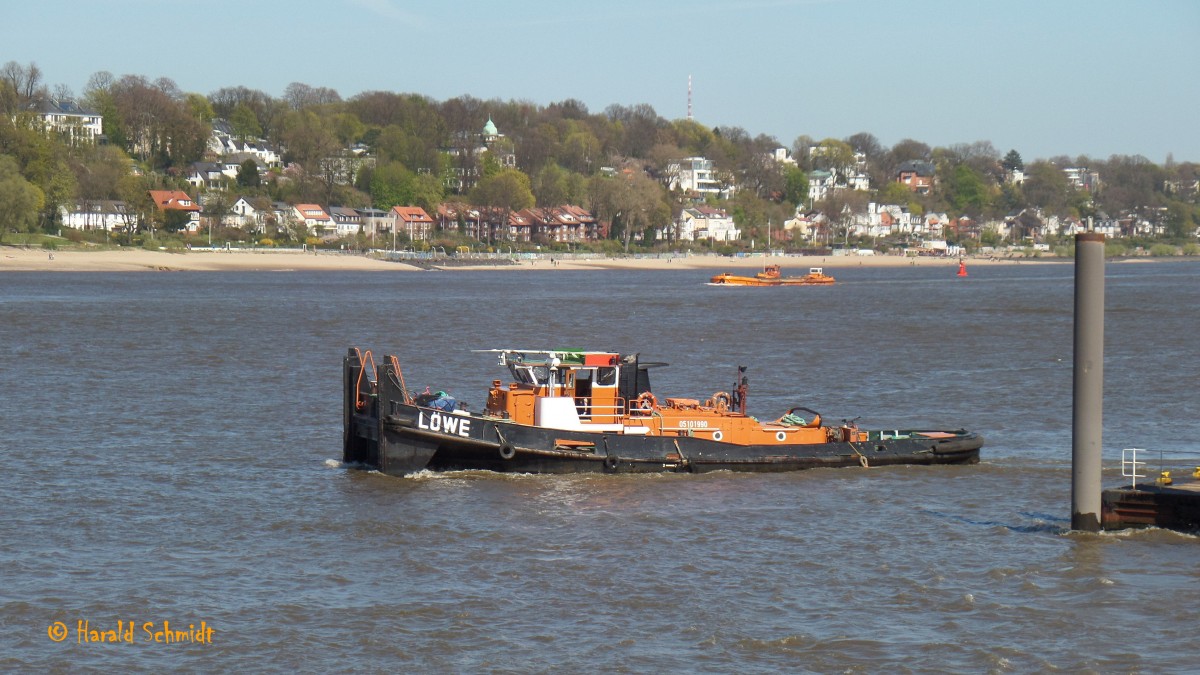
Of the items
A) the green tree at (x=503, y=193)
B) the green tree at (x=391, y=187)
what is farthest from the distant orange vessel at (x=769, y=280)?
the green tree at (x=391, y=187)

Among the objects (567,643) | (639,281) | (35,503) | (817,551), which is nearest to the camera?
(567,643)

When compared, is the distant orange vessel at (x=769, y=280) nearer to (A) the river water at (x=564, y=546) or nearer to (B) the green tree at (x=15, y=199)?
(B) the green tree at (x=15, y=199)

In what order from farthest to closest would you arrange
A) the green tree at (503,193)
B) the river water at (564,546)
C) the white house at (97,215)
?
the green tree at (503,193) < the white house at (97,215) < the river water at (564,546)

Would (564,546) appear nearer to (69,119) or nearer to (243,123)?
(69,119)

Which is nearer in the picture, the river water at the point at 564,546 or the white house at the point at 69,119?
the river water at the point at 564,546

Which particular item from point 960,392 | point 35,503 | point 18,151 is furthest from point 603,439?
point 18,151

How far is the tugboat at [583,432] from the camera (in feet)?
88.9

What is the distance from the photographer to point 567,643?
17516mm

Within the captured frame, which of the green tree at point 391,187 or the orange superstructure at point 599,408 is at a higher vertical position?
the green tree at point 391,187

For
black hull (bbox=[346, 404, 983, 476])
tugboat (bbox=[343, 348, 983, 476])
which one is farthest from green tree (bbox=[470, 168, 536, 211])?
black hull (bbox=[346, 404, 983, 476])

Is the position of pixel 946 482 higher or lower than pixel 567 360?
lower

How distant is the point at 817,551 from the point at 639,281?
108828 mm

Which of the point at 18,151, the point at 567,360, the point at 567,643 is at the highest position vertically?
the point at 18,151

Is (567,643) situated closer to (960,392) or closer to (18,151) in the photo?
(960,392)
